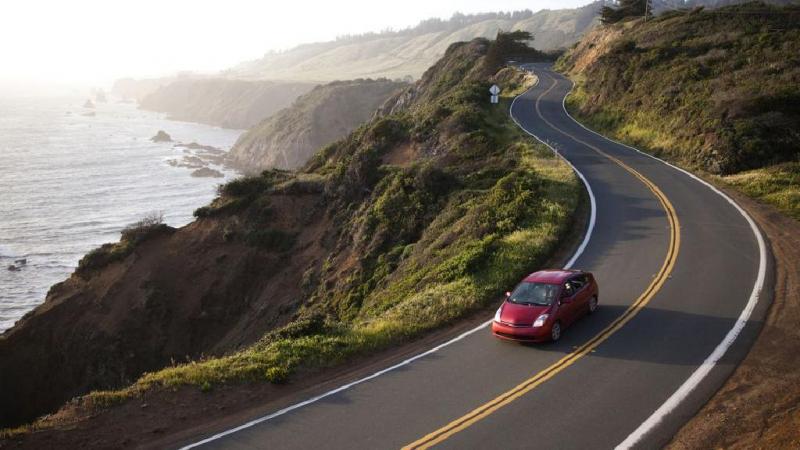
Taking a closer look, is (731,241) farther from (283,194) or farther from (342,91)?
(342,91)

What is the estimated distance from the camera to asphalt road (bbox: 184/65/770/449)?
10.2 meters

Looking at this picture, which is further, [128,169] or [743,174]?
[128,169]

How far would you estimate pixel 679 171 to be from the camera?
31.9m

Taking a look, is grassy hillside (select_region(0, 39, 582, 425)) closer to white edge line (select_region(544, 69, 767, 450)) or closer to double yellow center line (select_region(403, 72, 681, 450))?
double yellow center line (select_region(403, 72, 681, 450))

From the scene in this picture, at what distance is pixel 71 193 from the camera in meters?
82.9

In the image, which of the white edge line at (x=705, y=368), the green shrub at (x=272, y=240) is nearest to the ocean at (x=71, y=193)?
the green shrub at (x=272, y=240)

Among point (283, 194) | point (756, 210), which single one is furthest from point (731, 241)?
point (283, 194)

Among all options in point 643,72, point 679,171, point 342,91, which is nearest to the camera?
→ point 679,171

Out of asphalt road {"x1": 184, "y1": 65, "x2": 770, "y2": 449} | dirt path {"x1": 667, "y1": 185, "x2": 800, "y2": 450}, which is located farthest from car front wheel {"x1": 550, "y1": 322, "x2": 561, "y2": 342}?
dirt path {"x1": 667, "y1": 185, "x2": 800, "y2": 450}

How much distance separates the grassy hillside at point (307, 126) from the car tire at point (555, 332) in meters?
106

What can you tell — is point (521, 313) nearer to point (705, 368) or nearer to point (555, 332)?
point (555, 332)

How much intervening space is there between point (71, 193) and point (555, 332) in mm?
85871

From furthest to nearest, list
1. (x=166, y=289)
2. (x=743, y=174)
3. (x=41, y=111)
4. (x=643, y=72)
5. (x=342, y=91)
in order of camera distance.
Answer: (x=41, y=111) < (x=342, y=91) < (x=643, y=72) < (x=166, y=289) < (x=743, y=174)

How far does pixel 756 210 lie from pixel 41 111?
226959mm
